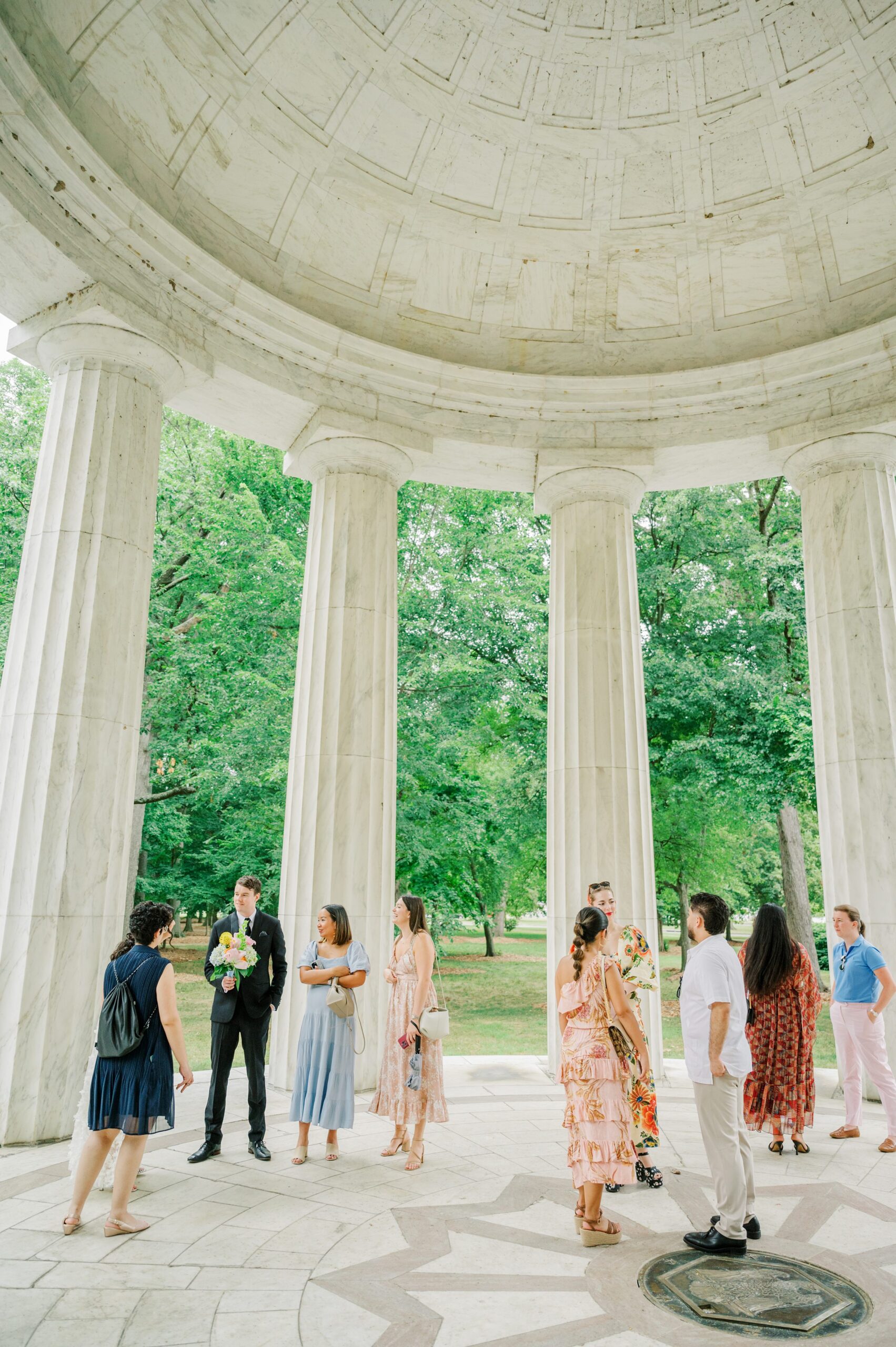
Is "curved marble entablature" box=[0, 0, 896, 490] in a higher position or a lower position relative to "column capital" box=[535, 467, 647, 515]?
higher

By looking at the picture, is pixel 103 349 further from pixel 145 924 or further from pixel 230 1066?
pixel 230 1066

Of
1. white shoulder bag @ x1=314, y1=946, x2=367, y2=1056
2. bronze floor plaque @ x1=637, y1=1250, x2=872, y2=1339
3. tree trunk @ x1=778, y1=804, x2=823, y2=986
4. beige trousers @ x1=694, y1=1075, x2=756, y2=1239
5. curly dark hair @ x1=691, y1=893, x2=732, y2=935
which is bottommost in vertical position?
bronze floor plaque @ x1=637, y1=1250, x2=872, y2=1339

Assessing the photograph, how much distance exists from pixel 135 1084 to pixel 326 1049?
3319 millimetres

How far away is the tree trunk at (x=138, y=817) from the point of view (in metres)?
30.3

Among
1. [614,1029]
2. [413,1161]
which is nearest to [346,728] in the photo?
[413,1161]

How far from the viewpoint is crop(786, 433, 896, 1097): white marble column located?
1727cm

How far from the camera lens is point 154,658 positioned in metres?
32.2

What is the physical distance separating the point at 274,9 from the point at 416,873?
21857mm

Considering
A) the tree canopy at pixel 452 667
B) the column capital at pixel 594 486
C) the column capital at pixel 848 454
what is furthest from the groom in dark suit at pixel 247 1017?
the column capital at pixel 848 454

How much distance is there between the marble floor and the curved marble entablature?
1361 centimetres

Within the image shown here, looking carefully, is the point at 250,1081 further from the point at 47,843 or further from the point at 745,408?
the point at 745,408

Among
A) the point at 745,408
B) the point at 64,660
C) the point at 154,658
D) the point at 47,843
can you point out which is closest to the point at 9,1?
the point at 64,660

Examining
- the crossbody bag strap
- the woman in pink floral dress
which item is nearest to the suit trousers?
the woman in pink floral dress

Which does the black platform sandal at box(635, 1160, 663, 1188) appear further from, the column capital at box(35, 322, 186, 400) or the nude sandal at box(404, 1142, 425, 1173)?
the column capital at box(35, 322, 186, 400)
